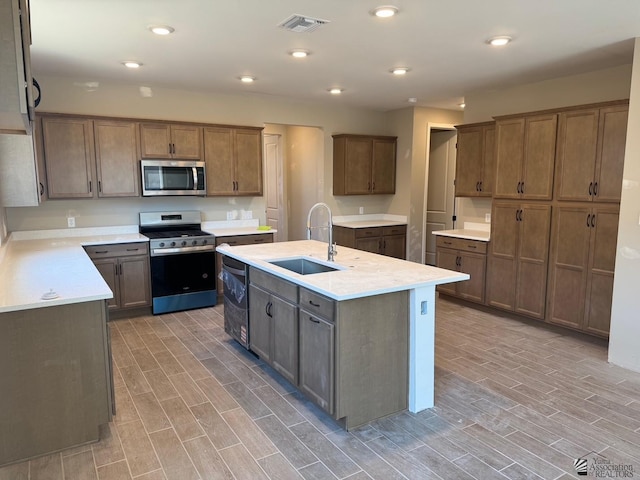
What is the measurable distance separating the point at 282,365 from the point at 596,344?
A: 9.91 ft

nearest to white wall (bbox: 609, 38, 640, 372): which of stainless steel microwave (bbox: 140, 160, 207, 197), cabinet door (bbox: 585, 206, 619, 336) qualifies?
cabinet door (bbox: 585, 206, 619, 336)

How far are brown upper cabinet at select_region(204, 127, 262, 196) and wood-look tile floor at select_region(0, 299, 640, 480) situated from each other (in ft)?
7.25

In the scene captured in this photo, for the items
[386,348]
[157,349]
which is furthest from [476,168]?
[157,349]

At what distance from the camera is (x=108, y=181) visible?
4.79 m

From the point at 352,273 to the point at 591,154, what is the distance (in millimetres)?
2677

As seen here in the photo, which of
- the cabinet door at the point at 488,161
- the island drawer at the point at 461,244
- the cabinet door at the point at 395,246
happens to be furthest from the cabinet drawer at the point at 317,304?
the cabinet door at the point at 395,246

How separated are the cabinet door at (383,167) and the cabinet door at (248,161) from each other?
1933mm

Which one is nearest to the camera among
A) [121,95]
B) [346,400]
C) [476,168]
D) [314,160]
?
[346,400]

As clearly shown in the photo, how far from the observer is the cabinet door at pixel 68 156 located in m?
4.48

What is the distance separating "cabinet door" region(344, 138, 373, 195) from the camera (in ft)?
21.4

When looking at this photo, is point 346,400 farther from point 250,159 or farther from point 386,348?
→ point 250,159

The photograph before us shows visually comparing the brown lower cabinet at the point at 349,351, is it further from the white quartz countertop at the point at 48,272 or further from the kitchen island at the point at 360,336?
the white quartz countertop at the point at 48,272

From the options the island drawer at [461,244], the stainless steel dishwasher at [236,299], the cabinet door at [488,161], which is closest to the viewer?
the stainless steel dishwasher at [236,299]

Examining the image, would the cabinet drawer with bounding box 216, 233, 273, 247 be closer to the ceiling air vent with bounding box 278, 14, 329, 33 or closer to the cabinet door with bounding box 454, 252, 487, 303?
the cabinet door with bounding box 454, 252, 487, 303
